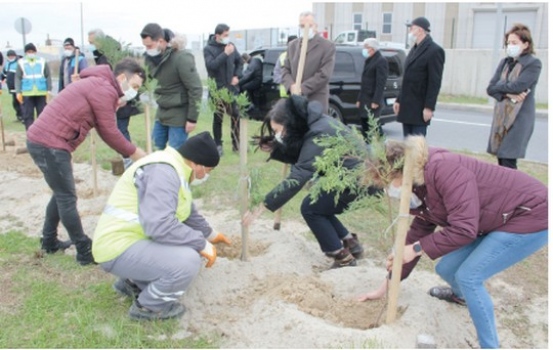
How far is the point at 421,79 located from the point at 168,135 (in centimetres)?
291

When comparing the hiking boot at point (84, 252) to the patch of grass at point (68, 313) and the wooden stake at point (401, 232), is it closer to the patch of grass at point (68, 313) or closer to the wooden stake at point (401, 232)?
the patch of grass at point (68, 313)

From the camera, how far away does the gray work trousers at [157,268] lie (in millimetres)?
3064

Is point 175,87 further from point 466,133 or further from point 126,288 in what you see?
point 466,133

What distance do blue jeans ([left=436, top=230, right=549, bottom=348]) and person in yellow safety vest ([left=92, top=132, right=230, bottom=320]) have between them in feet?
5.14

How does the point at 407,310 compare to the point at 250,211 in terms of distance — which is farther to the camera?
the point at 250,211

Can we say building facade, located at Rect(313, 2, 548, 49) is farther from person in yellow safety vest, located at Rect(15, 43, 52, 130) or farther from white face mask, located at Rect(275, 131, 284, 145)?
white face mask, located at Rect(275, 131, 284, 145)

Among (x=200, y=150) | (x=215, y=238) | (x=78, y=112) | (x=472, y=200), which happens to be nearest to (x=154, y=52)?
(x=78, y=112)

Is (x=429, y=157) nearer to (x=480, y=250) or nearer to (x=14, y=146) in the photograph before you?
(x=480, y=250)

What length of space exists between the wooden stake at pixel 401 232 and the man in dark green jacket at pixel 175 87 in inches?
127

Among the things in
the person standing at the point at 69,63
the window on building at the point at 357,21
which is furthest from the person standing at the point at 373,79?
the window on building at the point at 357,21

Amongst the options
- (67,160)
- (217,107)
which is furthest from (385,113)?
(67,160)

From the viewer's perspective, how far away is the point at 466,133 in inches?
436

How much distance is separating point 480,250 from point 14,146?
8239 mm

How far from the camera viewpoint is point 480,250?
2.87m
